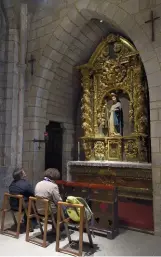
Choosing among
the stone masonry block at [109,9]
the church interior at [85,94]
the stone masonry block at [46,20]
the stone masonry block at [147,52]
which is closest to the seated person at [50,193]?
the church interior at [85,94]

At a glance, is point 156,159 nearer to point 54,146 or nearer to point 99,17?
point 54,146

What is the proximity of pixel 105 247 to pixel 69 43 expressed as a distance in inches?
167

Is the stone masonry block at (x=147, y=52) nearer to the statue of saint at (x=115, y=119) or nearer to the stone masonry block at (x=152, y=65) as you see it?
the stone masonry block at (x=152, y=65)

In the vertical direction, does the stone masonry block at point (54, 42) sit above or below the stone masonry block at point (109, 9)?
below

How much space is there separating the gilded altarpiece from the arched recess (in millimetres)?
738

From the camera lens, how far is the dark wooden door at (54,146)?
230 inches

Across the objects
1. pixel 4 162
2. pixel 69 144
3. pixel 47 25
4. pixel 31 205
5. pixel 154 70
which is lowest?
pixel 31 205

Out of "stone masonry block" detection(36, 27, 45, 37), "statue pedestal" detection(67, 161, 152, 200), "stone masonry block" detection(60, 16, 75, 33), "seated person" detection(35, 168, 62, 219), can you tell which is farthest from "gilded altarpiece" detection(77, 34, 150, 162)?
"seated person" detection(35, 168, 62, 219)

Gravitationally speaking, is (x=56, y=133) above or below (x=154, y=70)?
below

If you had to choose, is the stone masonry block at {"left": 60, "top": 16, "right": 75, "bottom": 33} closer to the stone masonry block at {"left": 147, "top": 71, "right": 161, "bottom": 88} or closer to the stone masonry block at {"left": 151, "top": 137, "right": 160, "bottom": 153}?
the stone masonry block at {"left": 147, "top": 71, "right": 161, "bottom": 88}

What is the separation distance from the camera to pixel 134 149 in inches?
191

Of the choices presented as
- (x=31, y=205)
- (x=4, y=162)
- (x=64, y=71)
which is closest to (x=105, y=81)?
(x=64, y=71)

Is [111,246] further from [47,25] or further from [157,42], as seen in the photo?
[47,25]

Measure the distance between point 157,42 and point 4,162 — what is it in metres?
3.88
